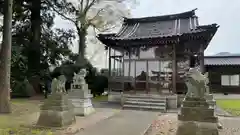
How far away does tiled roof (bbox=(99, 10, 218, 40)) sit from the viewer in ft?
47.9

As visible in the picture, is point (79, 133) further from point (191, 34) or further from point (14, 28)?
point (14, 28)

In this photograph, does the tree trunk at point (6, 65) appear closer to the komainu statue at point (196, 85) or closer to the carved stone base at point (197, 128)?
the carved stone base at point (197, 128)

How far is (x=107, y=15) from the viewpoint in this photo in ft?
77.2

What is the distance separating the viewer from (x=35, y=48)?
17672mm

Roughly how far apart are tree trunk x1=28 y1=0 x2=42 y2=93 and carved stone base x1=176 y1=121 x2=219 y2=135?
48.8 feet

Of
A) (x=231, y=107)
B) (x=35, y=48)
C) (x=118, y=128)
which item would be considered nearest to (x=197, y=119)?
(x=118, y=128)

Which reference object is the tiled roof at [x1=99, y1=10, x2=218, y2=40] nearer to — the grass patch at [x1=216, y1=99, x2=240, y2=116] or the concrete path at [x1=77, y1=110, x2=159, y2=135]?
the grass patch at [x1=216, y1=99, x2=240, y2=116]

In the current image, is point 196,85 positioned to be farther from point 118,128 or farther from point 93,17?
point 93,17

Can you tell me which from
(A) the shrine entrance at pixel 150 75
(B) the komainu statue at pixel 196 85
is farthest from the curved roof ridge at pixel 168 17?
(B) the komainu statue at pixel 196 85

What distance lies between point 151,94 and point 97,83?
7471 millimetres

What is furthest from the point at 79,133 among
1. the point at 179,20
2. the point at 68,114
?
the point at 179,20

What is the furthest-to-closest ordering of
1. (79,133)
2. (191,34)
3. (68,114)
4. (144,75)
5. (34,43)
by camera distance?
(34,43), (144,75), (191,34), (68,114), (79,133)

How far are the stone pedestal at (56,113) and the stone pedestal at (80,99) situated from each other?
1.79 meters

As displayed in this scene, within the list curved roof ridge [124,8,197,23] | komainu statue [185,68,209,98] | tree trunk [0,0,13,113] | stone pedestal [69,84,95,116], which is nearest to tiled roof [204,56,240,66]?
curved roof ridge [124,8,197,23]
